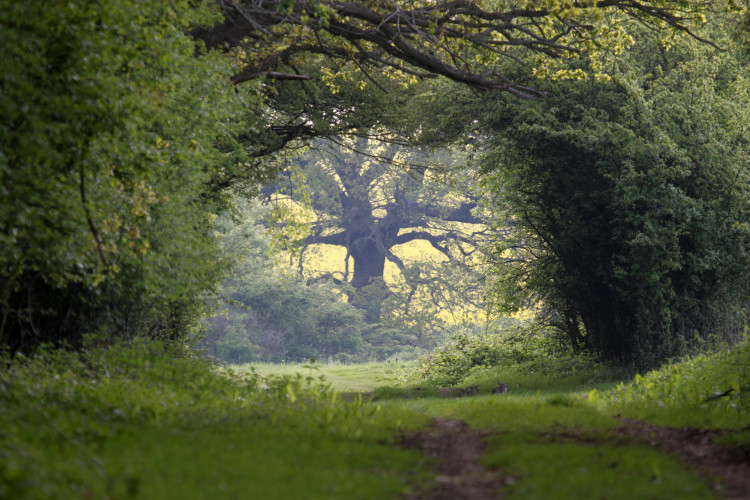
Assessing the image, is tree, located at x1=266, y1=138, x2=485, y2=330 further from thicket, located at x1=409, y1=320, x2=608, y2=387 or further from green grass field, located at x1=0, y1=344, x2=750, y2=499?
green grass field, located at x1=0, y1=344, x2=750, y2=499

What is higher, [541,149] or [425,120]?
[425,120]

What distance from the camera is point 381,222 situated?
4012 cm

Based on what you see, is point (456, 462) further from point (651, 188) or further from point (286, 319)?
point (286, 319)

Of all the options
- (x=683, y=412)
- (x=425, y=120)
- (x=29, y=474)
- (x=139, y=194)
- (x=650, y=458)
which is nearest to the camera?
Result: (x=29, y=474)

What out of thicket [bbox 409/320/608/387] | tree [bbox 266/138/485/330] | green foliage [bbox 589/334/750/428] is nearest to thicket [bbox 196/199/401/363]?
tree [bbox 266/138/485/330]

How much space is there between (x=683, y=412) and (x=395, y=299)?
29825mm

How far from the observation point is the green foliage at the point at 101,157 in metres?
6.93

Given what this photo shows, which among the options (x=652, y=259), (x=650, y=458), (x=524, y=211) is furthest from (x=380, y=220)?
(x=650, y=458)

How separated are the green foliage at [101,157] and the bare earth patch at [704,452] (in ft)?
24.4

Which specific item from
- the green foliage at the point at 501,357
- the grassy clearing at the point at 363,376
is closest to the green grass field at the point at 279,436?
the green foliage at the point at 501,357

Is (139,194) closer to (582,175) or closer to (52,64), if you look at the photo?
(52,64)

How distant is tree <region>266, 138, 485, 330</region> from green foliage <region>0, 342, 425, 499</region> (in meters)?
28.7

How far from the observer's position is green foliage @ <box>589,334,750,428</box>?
8453 mm

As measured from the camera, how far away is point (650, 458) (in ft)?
19.9
